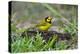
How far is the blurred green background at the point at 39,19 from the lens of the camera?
196cm

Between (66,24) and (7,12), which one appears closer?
(7,12)

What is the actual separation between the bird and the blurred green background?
38 millimetres

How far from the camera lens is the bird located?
2045 mm

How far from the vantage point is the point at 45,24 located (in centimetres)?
207

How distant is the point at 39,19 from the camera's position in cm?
205

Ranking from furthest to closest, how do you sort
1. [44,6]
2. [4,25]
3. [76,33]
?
[76,33] → [44,6] → [4,25]

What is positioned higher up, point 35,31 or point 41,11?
point 41,11

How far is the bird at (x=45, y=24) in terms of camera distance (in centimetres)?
204

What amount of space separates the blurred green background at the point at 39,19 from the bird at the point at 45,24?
4 centimetres

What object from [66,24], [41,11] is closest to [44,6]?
[41,11]

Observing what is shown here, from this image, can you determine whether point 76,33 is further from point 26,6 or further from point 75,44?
point 26,6

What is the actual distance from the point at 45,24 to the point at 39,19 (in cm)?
9

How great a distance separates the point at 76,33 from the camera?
2.20 m

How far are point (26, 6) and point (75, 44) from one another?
29.0 inches
